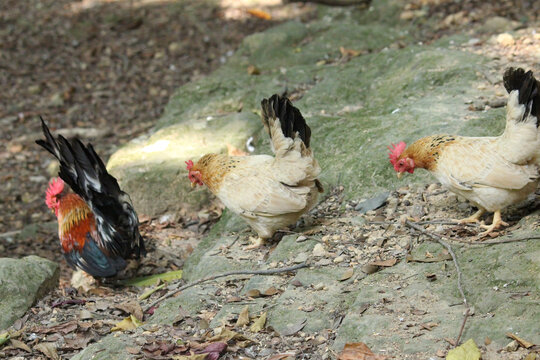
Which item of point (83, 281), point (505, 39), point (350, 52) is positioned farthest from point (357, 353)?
point (350, 52)

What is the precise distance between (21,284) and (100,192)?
1066mm

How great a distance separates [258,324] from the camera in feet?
12.2

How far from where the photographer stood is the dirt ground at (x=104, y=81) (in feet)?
16.0

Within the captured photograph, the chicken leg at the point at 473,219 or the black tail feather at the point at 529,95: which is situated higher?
the black tail feather at the point at 529,95

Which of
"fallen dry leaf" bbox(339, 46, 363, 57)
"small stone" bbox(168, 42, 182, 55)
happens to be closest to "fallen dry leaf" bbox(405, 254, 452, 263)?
"fallen dry leaf" bbox(339, 46, 363, 57)

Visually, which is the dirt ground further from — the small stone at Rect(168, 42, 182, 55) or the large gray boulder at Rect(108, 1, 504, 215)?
the large gray boulder at Rect(108, 1, 504, 215)

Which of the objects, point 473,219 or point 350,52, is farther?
point 350,52

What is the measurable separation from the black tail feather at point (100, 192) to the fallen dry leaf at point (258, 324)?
7.35ft

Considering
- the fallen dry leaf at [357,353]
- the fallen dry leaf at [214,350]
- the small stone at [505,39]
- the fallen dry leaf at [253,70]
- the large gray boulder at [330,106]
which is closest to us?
the fallen dry leaf at [357,353]

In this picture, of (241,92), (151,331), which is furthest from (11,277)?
(241,92)

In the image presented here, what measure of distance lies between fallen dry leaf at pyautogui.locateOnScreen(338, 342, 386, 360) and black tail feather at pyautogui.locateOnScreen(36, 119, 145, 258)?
2897mm

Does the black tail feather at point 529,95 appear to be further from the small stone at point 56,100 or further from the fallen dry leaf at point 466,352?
the small stone at point 56,100

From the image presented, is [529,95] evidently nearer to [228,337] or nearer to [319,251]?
[319,251]

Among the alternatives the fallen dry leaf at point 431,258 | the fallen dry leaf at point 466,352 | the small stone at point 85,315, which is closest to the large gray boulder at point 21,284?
the small stone at point 85,315
